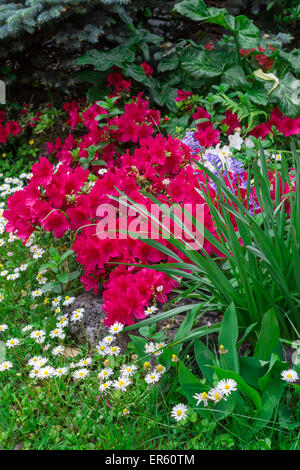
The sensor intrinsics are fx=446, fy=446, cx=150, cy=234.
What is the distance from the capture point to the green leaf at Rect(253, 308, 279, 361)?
1.37 m

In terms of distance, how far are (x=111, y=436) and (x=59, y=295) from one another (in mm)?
848

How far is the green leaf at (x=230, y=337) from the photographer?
139cm

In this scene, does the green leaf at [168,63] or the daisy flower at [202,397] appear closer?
the daisy flower at [202,397]

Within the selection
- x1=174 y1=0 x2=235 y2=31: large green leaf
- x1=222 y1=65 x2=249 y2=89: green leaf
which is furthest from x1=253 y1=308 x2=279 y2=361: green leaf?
x1=174 y1=0 x2=235 y2=31: large green leaf

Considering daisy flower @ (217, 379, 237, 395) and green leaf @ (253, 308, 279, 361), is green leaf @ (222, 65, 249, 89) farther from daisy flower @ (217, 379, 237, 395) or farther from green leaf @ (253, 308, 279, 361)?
daisy flower @ (217, 379, 237, 395)

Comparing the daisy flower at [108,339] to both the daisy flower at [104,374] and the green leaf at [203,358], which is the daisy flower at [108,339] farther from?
the green leaf at [203,358]

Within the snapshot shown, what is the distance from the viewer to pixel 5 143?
363cm

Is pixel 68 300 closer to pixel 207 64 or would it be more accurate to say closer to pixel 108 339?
pixel 108 339

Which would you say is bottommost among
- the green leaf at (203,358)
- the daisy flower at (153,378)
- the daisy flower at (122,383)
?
the daisy flower at (122,383)

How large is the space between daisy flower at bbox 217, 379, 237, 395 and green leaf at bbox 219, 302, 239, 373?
11 centimetres

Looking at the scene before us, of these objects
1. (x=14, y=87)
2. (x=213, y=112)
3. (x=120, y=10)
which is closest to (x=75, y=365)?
(x=213, y=112)

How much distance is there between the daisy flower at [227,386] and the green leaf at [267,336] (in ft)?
0.59

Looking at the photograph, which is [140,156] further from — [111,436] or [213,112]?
[111,436]

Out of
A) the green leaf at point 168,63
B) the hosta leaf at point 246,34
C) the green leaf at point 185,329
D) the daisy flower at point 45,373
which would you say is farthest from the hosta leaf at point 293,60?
the daisy flower at point 45,373
